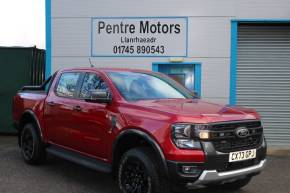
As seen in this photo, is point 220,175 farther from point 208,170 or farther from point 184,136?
point 184,136

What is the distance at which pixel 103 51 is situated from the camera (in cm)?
1065

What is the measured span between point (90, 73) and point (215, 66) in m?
4.85

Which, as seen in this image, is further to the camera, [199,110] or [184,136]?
[199,110]

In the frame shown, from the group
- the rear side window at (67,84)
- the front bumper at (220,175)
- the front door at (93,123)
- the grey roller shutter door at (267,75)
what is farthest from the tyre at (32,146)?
the grey roller shutter door at (267,75)

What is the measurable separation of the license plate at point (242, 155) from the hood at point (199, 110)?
40 cm

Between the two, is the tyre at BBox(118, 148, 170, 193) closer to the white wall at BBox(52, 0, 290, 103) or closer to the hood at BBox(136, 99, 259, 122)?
the hood at BBox(136, 99, 259, 122)

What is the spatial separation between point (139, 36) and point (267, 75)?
136 inches

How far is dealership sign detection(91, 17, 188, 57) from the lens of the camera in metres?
10.4

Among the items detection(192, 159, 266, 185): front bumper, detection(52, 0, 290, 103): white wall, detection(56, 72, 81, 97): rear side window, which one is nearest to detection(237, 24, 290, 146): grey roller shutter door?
detection(52, 0, 290, 103): white wall

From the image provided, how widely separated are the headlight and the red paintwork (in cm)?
6

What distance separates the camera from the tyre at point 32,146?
711 centimetres

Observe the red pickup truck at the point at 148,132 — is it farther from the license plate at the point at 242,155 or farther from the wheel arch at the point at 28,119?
the wheel arch at the point at 28,119

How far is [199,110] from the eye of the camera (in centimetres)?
490

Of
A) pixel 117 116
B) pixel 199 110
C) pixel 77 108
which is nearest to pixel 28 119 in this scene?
pixel 77 108
